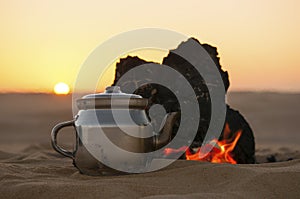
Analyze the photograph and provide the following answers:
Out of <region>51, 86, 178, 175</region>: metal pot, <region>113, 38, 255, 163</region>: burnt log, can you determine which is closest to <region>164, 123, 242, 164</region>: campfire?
<region>113, 38, 255, 163</region>: burnt log

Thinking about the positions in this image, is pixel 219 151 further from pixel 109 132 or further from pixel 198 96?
pixel 109 132

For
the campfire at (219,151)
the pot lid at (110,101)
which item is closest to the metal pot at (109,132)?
the pot lid at (110,101)

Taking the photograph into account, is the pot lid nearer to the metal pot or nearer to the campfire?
the metal pot

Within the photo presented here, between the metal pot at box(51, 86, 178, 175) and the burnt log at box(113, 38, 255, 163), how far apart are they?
3.95ft

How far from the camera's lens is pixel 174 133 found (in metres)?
3.87

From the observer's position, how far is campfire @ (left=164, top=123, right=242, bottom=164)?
3.71 meters

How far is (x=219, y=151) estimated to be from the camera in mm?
3805

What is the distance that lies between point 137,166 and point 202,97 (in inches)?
57.1

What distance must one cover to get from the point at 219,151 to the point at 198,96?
1.59 ft

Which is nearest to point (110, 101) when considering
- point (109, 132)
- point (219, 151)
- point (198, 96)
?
point (109, 132)

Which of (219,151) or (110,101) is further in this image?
(219,151)

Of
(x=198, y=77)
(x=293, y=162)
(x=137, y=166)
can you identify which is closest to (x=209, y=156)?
(x=198, y=77)

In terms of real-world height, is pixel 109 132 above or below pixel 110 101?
below

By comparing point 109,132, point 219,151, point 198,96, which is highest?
point 198,96
